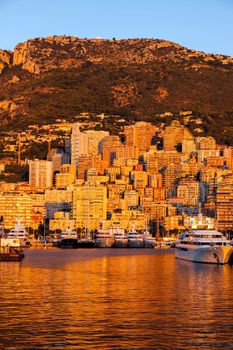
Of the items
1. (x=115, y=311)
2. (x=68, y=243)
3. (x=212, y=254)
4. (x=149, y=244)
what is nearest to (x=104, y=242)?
(x=149, y=244)

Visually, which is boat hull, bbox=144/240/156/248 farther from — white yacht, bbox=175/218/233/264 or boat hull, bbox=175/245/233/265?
boat hull, bbox=175/245/233/265

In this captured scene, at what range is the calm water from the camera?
42844 millimetres

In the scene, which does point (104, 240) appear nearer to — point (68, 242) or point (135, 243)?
point (135, 243)

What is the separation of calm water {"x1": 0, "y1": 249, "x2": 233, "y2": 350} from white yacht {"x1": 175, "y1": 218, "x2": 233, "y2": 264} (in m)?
20.5

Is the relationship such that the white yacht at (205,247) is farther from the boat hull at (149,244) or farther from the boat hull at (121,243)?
the boat hull at (121,243)

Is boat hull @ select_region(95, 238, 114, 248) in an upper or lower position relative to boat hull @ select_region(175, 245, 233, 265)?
upper

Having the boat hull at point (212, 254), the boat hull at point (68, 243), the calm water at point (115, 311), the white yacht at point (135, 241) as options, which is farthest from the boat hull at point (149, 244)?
the calm water at point (115, 311)

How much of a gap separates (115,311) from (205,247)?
175ft

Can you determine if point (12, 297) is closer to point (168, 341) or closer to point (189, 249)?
point (168, 341)

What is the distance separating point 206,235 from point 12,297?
52.9 meters

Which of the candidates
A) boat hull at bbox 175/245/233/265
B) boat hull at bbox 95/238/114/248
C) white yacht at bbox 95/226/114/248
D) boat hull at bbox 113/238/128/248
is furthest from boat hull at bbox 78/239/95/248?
boat hull at bbox 175/245/233/265

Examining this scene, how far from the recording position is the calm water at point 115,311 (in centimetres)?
4284

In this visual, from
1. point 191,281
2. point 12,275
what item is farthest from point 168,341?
Answer: point 12,275

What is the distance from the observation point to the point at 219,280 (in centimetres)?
7544
